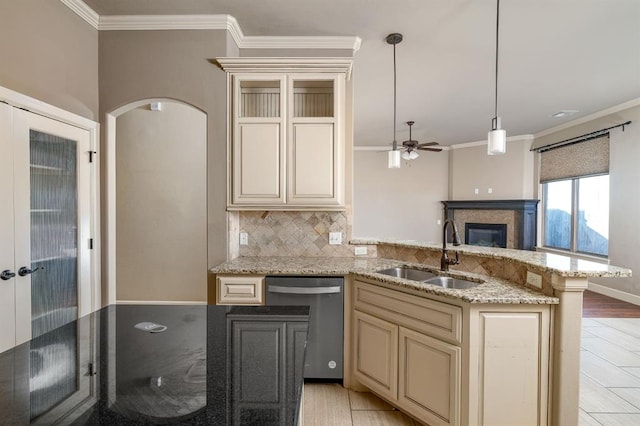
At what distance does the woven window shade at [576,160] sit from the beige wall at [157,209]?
21.1 feet

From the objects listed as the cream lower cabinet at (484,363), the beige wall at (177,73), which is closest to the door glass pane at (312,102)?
the beige wall at (177,73)

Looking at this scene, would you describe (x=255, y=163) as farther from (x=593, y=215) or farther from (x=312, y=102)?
(x=593, y=215)

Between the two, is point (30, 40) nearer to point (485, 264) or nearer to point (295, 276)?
point (295, 276)

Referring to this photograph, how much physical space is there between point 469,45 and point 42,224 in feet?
13.1

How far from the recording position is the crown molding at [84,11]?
2380mm

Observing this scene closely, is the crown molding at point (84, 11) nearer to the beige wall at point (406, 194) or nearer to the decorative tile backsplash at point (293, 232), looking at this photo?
the decorative tile backsplash at point (293, 232)

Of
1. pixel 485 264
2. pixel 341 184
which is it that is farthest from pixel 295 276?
pixel 485 264

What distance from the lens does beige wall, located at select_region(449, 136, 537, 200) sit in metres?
6.88

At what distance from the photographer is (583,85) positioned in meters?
4.16

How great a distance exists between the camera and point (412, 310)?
6.49 feet

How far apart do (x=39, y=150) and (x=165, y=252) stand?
2.43 m

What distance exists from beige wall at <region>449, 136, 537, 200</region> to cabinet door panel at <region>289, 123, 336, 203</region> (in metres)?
5.92

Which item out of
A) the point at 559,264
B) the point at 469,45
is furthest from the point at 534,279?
the point at 469,45

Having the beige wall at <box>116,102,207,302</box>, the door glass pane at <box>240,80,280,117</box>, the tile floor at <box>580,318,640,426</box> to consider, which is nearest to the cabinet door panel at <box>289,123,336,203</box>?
the door glass pane at <box>240,80,280,117</box>
